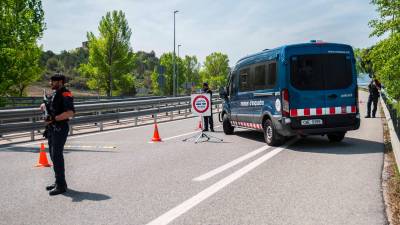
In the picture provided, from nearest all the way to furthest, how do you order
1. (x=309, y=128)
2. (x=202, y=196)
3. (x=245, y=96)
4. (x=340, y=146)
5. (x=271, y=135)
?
(x=202, y=196)
(x=309, y=128)
(x=340, y=146)
(x=271, y=135)
(x=245, y=96)

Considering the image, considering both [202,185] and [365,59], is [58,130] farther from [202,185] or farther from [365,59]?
[365,59]

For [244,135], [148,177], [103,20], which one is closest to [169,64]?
[103,20]

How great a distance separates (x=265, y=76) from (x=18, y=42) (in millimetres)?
18211

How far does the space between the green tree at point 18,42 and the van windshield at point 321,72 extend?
10428 mm

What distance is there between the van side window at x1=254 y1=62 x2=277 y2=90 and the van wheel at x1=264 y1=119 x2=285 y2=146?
0.93 meters

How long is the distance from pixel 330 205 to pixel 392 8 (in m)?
8.21

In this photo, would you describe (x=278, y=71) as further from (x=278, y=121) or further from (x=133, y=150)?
(x=133, y=150)

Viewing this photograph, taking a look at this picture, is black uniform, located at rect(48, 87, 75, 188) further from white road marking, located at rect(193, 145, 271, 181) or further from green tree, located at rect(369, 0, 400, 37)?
green tree, located at rect(369, 0, 400, 37)

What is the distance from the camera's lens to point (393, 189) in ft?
19.5

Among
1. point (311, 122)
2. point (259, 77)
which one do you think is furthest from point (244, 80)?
point (311, 122)

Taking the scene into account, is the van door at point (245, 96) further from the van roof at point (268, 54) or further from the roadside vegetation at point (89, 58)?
the roadside vegetation at point (89, 58)

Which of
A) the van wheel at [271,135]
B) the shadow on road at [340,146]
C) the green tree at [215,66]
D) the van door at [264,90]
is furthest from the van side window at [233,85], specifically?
the green tree at [215,66]

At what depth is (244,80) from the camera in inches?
492

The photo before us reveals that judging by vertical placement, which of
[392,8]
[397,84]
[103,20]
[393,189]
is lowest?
[393,189]
